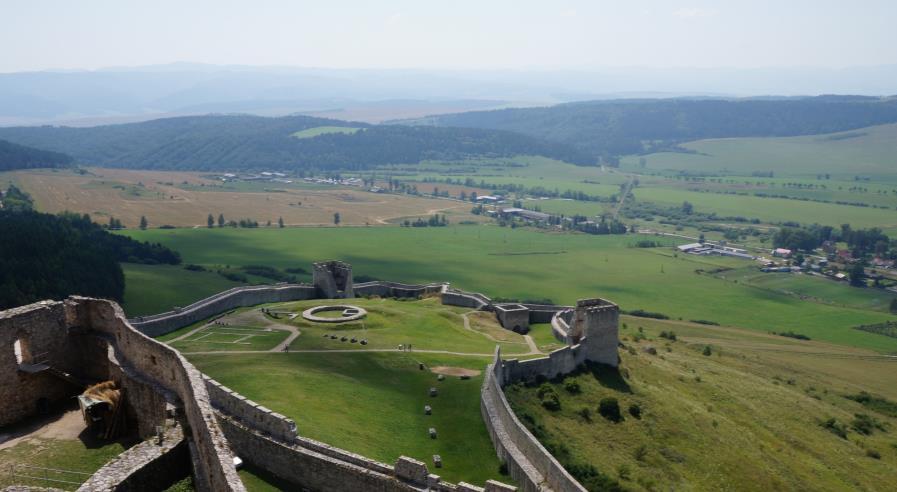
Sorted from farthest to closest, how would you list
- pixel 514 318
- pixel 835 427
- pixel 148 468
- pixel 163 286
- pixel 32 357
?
1. pixel 163 286
2. pixel 514 318
3. pixel 835 427
4. pixel 32 357
5. pixel 148 468

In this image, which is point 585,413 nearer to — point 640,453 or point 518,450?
point 640,453

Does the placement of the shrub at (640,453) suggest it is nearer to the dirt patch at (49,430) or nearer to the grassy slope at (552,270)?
the dirt patch at (49,430)

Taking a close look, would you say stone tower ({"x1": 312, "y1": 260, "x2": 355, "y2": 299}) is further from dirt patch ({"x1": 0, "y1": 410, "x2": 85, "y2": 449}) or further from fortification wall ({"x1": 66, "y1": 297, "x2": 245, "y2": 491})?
dirt patch ({"x1": 0, "y1": 410, "x2": 85, "y2": 449})

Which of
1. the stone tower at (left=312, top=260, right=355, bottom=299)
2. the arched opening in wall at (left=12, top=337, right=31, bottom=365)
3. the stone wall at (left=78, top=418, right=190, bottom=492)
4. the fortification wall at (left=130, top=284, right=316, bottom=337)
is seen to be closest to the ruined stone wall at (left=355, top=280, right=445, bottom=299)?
the stone tower at (left=312, top=260, right=355, bottom=299)

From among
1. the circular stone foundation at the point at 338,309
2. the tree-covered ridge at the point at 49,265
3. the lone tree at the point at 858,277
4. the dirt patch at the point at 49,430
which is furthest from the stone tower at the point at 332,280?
the lone tree at the point at 858,277

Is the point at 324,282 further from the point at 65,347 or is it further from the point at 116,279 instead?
the point at 65,347

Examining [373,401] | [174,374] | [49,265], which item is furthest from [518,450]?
[49,265]
